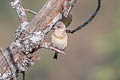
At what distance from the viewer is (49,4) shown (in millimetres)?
1076

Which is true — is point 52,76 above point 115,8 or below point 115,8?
below

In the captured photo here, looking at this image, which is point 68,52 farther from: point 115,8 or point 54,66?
point 115,8

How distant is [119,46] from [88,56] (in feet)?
4.93

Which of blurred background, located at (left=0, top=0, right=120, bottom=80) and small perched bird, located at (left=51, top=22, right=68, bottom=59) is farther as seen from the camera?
blurred background, located at (left=0, top=0, right=120, bottom=80)

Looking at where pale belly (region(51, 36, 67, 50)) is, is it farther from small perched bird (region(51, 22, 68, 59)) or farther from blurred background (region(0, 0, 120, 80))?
blurred background (region(0, 0, 120, 80))

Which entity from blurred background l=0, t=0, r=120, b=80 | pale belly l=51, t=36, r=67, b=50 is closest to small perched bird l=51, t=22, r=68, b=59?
pale belly l=51, t=36, r=67, b=50

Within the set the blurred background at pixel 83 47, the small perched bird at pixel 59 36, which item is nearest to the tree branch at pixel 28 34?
the small perched bird at pixel 59 36

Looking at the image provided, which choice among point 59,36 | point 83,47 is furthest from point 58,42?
point 83,47

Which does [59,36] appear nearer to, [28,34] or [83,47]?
[28,34]

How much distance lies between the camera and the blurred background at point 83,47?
20.1 ft

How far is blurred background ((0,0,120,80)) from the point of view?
20.1 ft

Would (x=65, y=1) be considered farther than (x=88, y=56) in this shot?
No

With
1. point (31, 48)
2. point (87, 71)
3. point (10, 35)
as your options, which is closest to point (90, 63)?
point (87, 71)

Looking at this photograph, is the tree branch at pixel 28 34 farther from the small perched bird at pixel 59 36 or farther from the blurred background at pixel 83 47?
the blurred background at pixel 83 47
